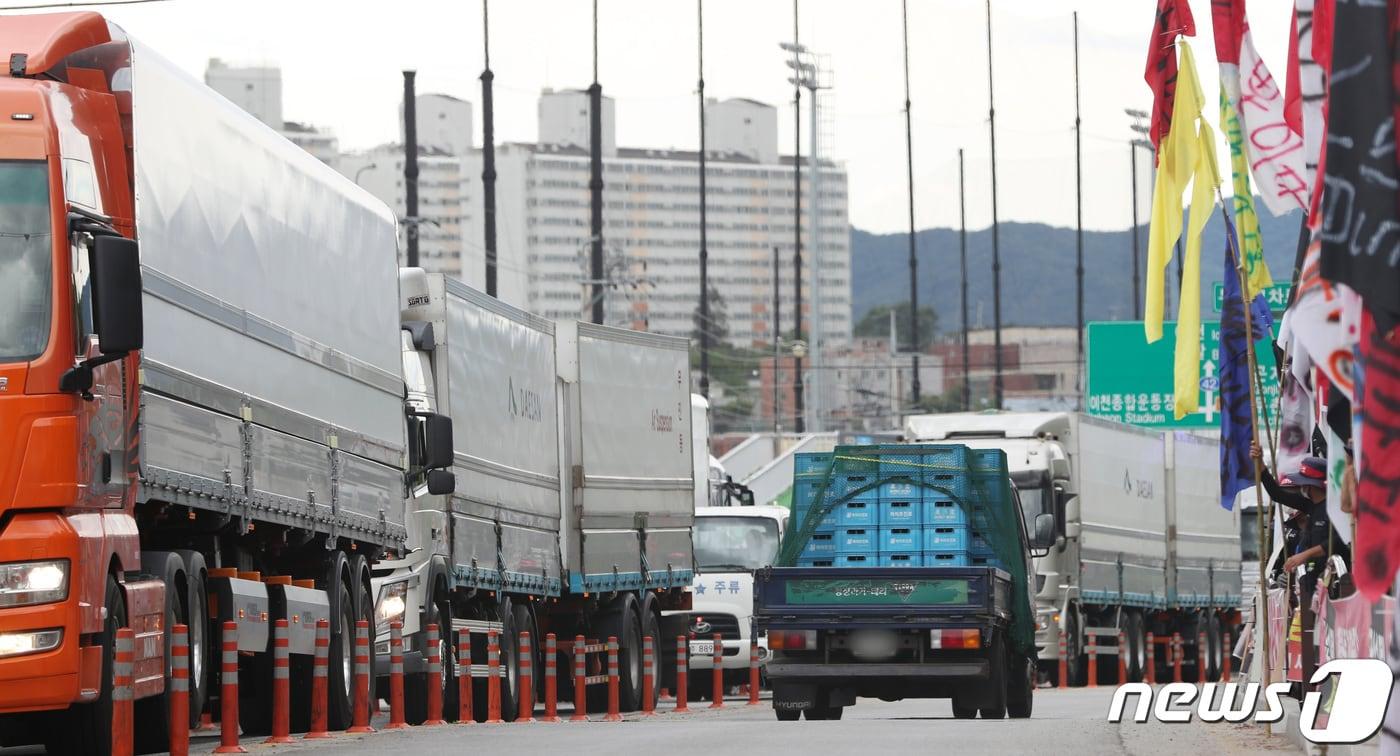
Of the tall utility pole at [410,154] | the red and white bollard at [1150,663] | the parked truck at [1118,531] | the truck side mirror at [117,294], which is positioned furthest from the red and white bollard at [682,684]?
the tall utility pole at [410,154]

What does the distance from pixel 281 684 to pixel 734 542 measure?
613 inches

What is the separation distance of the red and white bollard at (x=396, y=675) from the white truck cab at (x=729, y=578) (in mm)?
9768

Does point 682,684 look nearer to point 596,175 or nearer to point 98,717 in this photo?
point 98,717

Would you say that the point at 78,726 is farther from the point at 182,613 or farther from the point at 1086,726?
the point at 1086,726

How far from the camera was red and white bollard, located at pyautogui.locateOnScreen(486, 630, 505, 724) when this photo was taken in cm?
2236

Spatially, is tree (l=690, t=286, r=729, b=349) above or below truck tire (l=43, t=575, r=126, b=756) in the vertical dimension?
above

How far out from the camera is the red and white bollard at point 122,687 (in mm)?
13055

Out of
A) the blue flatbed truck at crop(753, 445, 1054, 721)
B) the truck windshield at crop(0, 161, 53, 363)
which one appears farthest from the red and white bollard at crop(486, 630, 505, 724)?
the truck windshield at crop(0, 161, 53, 363)

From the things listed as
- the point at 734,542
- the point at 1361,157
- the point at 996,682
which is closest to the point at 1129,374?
the point at 734,542

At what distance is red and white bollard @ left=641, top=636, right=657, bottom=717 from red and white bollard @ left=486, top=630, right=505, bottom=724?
120 inches

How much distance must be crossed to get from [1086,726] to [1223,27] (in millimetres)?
5506

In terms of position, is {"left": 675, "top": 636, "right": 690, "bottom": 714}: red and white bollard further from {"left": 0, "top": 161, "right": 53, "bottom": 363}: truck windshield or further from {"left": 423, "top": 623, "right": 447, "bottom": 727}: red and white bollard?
{"left": 0, "top": 161, "right": 53, "bottom": 363}: truck windshield

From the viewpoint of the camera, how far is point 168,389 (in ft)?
47.4

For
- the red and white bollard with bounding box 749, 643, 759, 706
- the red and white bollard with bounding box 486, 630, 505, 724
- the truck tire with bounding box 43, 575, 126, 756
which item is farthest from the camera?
the red and white bollard with bounding box 749, 643, 759, 706
